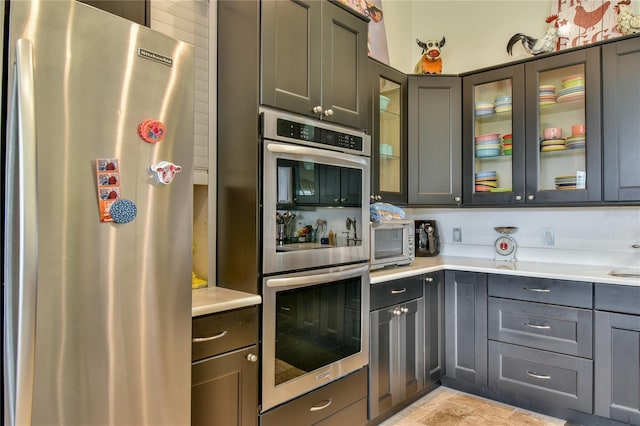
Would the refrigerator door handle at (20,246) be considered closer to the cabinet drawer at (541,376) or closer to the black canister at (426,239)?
the cabinet drawer at (541,376)

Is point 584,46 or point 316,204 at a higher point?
point 584,46

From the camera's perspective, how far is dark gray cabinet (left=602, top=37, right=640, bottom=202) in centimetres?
245

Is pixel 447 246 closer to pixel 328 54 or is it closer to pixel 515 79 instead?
pixel 515 79

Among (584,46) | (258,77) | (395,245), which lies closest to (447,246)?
(395,245)

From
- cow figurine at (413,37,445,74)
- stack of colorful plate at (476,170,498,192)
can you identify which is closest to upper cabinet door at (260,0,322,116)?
cow figurine at (413,37,445,74)

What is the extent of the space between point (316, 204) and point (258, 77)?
2.16ft

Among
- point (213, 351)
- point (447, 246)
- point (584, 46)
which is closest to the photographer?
point (213, 351)

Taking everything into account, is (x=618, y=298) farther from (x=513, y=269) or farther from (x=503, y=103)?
(x=503, y=103)

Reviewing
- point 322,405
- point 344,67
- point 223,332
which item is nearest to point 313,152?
point 344,67

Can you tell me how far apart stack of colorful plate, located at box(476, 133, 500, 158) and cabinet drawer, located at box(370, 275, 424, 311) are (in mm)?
1106

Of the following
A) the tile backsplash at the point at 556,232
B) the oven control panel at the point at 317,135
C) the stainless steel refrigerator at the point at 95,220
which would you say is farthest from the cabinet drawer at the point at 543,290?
the stainless steel refrigerator at the point at 95,220

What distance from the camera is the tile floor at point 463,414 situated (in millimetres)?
2457

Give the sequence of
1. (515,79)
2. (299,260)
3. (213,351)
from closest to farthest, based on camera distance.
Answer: (213,351), (299,260), (515,79)

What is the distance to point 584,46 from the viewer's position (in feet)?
8.64
